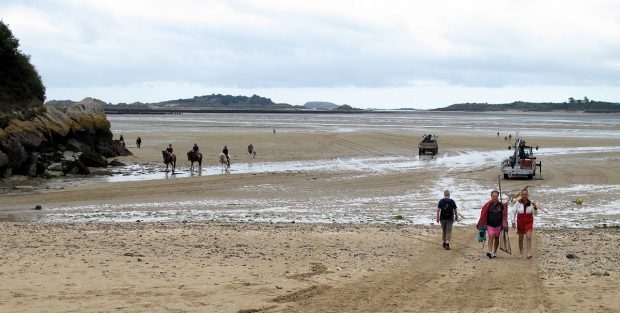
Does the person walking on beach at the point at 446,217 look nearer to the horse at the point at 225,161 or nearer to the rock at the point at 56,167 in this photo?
the horse at the point at 225,161

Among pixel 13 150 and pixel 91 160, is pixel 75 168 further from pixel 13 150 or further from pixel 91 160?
pixel 13 150

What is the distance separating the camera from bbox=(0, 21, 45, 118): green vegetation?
42.0m

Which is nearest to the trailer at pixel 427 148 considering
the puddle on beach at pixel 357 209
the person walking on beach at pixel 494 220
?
the puddle on beach at pixel 357 209

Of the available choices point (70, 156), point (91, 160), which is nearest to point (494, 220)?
point (91, 160)

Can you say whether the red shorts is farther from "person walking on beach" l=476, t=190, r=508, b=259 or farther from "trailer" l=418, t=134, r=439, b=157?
"trailer" l=418, t=134, r=439, b=157

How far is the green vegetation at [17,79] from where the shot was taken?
4200 cm

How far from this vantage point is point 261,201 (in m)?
27.4

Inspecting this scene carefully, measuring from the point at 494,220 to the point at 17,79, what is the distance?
36.9 meters

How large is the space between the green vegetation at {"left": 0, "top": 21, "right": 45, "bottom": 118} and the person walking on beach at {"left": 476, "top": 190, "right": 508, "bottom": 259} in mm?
31967

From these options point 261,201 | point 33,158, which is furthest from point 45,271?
point 33,158

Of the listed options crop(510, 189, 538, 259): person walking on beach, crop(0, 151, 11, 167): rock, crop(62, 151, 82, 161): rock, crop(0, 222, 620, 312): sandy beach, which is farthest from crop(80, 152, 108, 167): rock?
crop(510, 189, 538, 259): person walking on beach

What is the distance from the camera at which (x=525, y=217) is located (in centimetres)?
1477

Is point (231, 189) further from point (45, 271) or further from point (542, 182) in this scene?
point (45, 271)

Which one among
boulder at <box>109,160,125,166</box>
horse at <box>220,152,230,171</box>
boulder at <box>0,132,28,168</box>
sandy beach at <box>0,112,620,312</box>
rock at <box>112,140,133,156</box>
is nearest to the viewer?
sandy beach at <box>0,112,620,312</box>
